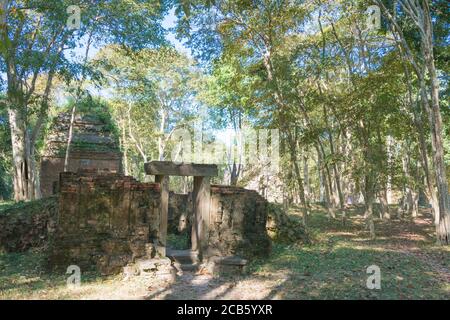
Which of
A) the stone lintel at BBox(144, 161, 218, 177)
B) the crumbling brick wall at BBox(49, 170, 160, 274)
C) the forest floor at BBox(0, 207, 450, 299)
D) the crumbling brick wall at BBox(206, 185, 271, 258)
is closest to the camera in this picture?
the forest floor at BBox(0, 207, 450, 299)

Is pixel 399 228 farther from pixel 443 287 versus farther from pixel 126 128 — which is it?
pixel 126 128

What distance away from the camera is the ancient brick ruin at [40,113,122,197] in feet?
76.9

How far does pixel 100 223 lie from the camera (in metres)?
9.77

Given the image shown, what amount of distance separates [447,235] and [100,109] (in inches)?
806

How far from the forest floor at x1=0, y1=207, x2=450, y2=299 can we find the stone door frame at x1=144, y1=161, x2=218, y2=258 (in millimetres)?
1251

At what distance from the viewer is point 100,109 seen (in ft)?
86.1

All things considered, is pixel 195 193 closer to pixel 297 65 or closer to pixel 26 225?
pixel 26 225

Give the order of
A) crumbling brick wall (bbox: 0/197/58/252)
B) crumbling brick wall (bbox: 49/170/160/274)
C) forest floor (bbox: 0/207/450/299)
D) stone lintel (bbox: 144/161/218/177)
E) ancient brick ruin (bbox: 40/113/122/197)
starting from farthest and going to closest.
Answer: ancient brick ruin (bbox: 40/113/122/197) < crumbling brick wall (bbox: 0/197/58/252) < stone lintel (bbox: 144/161/218/177) < crumbling brick wall (bbox: 49/170/160/274) < forest floor (bbox: 0/207/450/299)

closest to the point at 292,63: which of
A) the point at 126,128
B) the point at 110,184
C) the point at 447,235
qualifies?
the point at 447,235

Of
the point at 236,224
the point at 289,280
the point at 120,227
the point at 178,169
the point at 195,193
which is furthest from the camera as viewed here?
the point at 236,224

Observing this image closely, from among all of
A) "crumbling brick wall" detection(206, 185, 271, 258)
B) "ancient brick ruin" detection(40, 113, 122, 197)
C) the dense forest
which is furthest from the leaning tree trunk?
"crumbling brick wall" detection(206, 185, 271, 258)

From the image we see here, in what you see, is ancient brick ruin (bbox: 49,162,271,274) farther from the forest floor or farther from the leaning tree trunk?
the leaning tree trunk

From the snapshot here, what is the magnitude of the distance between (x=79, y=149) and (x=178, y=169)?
15.0 metres

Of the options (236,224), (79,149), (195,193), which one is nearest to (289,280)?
(236,224)
